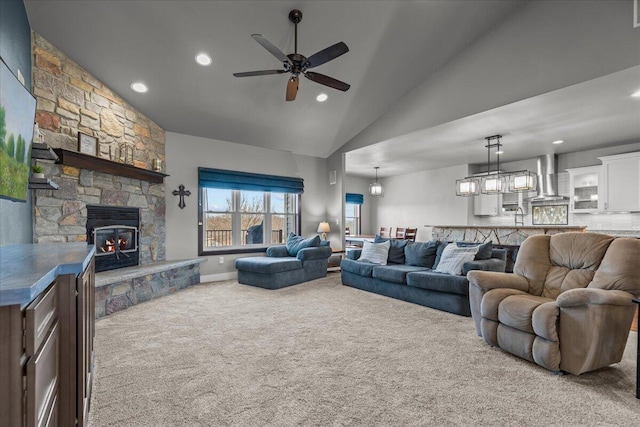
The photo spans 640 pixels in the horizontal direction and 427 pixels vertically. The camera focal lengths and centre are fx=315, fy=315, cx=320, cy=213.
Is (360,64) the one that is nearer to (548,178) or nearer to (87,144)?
(87,144)

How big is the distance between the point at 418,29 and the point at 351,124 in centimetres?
218

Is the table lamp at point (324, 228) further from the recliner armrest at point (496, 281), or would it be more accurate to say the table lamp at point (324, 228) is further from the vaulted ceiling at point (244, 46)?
the recliner armrest at point (496, 281)

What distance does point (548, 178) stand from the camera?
268 inches

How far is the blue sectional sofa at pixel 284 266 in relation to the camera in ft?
16.4

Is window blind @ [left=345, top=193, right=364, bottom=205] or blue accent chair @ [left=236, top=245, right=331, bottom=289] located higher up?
window blind @ [left=345, top=193, right=364, bottom=205]

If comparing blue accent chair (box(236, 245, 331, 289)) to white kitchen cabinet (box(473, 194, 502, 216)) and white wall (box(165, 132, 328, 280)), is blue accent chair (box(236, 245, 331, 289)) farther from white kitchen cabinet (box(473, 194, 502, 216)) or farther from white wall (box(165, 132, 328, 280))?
white kitchen cabinet (box(473, 194, 502, 216))

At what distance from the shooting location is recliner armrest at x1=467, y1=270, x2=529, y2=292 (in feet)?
9.34

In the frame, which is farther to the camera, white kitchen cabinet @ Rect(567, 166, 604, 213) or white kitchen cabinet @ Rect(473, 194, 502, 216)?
white kitchen cabinet @ Rect(473, 194, 502, 216)

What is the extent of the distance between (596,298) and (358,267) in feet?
10.4

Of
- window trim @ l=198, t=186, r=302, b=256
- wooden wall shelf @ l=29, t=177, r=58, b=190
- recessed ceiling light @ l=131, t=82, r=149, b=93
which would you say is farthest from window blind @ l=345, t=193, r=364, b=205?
wooden wall shelf @ l=29, t=177, r=58, b=190

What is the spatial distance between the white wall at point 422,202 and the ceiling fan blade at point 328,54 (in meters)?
6.06

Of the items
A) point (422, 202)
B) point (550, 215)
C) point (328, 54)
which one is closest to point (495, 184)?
point (550, 215)

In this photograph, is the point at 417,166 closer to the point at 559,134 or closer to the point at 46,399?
the point at 559,134

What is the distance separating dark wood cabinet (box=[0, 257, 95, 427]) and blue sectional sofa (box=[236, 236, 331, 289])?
3617mm
